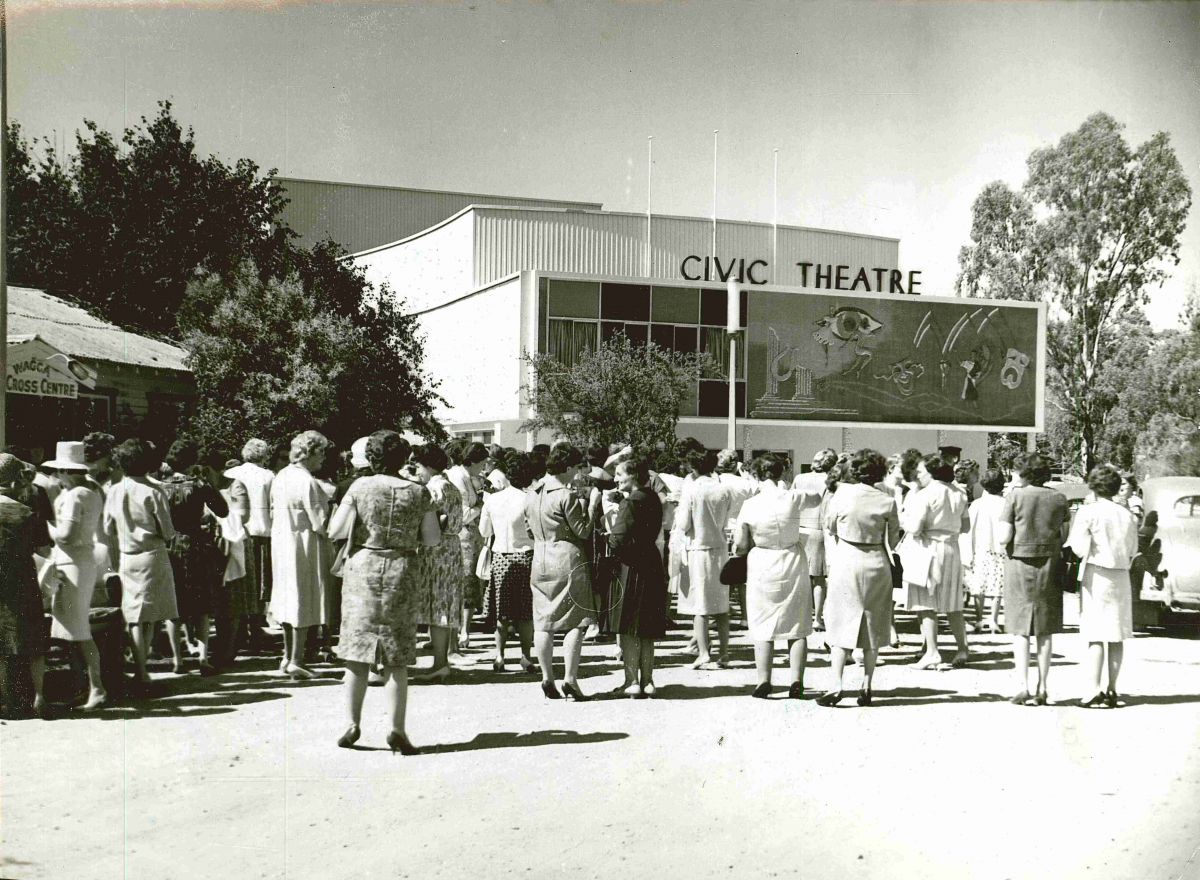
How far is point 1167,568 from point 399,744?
8102 mm

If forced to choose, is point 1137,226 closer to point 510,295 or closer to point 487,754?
point 487,754

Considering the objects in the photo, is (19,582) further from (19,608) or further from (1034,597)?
(1034,597)

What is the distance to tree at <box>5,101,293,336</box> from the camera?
734cm

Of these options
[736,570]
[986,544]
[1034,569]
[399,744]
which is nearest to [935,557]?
[1034,569]

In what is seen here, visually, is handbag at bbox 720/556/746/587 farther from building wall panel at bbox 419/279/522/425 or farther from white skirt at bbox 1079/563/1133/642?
building wall panel at bbox 419/279/522/425

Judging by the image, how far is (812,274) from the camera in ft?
124

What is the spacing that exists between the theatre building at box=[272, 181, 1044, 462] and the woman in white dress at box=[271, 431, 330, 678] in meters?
20.3

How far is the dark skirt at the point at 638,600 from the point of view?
7453 millimetres

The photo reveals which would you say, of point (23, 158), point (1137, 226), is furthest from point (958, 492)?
point (23, 158)

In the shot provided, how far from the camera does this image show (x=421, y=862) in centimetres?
Answer: 458

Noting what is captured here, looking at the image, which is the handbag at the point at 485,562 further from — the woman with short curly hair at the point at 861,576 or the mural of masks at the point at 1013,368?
the mural of masks at the point at 1013,368

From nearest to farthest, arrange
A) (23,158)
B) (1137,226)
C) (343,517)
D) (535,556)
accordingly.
Result: (343,517) → (23,158) → (535,556) → (1137,226)

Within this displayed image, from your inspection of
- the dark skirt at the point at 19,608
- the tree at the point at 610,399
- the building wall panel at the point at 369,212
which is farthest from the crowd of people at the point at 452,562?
the tree at the point at 610,399

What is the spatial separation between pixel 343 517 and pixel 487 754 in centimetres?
155
